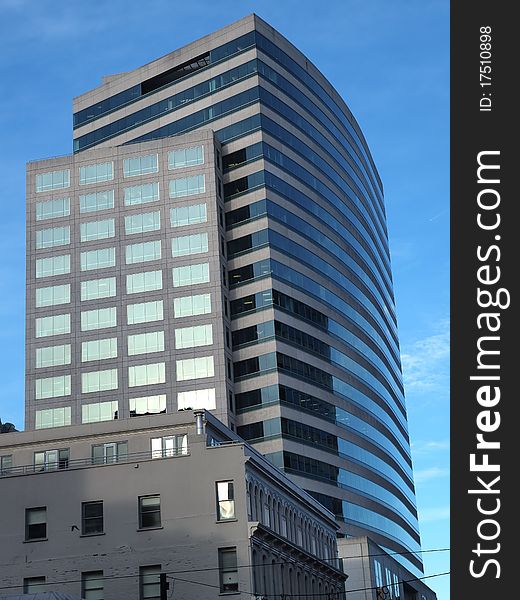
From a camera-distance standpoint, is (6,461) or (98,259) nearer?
(6,461)

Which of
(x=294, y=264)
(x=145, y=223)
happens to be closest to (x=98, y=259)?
(x=145, y=223)

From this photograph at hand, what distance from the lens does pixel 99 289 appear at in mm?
129125

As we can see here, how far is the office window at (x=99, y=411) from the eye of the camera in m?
124

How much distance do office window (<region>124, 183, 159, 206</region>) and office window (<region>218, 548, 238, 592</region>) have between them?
76.8m

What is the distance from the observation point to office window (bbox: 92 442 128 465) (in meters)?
71.9

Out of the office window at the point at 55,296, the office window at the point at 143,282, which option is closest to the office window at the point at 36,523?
the office window at the point at 143,282

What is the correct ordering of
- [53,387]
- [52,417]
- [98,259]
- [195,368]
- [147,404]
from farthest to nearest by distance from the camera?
[98,259] < [53,387] < [52,417] < [147,404] < [195,368]

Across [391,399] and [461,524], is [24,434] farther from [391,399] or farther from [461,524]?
[391,399]

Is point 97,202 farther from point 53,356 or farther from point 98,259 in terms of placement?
point 53,356

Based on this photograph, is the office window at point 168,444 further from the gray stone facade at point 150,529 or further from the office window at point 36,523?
the office window at point 36,523

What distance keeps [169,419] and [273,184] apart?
61759mm

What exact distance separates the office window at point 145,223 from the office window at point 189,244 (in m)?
3.76

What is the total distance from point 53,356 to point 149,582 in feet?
231

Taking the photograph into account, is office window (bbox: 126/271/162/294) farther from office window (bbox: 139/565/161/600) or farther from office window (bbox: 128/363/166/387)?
office window (bbox: 139/565/161/600)
